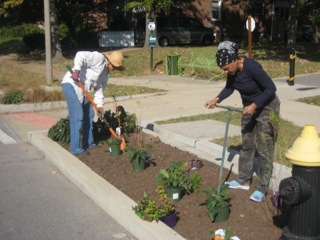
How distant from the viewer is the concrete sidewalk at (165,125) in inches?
198

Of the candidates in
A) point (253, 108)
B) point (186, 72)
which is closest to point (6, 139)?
point (253, 108)

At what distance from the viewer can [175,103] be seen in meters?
11.2

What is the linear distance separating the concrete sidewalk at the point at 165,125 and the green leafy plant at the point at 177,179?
40cm

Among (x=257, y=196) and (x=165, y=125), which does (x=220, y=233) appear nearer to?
(x=257, y=196)

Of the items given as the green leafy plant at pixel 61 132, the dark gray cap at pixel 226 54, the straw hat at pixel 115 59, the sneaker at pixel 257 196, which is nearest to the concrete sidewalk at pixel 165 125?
the green leafy plant at pixel 61 132

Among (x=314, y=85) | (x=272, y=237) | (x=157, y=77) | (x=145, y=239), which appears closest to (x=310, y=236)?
(x=272, y=237)

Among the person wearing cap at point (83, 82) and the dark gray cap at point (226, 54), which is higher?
the dark gray cap at point (226, 54)

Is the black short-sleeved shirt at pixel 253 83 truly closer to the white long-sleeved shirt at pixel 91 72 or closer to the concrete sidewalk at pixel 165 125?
the concrete sidewalk at pixel 165 125

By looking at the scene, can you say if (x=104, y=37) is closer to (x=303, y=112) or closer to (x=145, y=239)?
(x=303, y=112)

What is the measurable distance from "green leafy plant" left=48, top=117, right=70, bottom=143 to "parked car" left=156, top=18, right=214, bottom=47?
71.5 ft

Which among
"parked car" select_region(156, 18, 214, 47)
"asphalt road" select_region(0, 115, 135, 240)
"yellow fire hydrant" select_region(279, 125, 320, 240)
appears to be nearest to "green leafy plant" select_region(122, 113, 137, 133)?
"asphalt road" select_region(0, 115, 135, 240)

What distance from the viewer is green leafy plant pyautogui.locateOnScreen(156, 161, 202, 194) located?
4801 millimetres

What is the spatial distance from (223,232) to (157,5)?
18898 mm

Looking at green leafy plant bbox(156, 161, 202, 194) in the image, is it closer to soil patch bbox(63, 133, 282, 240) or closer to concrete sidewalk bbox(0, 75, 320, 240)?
soil patch bbox(63, 133, 282, 240)
